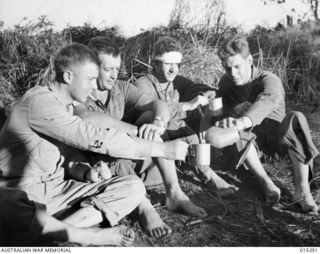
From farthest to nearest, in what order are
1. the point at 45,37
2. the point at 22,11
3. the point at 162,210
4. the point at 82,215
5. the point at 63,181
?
the point at 45,37 → the point at 22,11 → the point at 162,210 → the point at 63,181 → the point at 82,215

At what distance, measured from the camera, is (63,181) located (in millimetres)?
2240

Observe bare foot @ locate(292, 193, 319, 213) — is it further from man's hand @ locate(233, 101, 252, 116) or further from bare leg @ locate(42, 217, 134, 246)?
bare leg @ locate(42, 217, 134, 246)

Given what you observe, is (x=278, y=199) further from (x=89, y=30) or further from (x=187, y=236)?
(x=89, y=30)

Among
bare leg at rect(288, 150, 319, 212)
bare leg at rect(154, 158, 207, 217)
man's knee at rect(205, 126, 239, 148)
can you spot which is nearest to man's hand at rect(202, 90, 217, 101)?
man's knee at rect(205, 126, 239, 148)

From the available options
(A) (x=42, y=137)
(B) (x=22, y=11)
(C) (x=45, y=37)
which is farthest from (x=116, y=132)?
(C) (x=45, y=37)

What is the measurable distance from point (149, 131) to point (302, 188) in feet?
3.24

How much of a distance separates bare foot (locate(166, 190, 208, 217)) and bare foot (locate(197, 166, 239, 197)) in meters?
0.31

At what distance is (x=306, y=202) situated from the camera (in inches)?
98.1

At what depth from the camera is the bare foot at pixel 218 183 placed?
8.81ft

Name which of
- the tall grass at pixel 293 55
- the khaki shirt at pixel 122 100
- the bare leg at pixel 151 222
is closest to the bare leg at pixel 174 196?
the bare leg at pixel 151 222

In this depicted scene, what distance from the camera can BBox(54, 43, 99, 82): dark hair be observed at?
2189 millimetres

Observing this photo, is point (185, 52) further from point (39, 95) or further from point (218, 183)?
point (39, 95)

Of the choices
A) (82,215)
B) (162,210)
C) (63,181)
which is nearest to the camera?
(82,215)

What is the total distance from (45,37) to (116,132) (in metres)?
2.22
